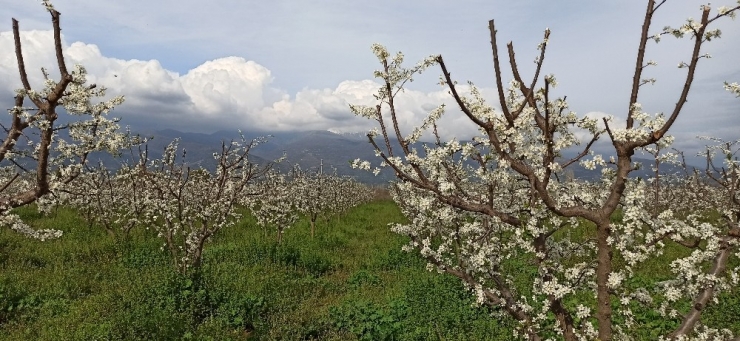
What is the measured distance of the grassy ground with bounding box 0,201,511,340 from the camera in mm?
9234

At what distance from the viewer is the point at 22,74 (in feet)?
13.5

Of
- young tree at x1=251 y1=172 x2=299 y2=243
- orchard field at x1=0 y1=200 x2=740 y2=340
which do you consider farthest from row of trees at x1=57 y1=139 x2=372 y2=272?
orchard field at x1=0 y1=200 x2=740 y2=340

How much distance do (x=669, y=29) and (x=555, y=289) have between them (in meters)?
2.59

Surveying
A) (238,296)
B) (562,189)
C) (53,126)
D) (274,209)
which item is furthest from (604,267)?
(274,209)

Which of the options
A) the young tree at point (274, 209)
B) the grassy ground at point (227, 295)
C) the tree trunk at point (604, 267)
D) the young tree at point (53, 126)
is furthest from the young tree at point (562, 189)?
the young tree at point (274, 209)

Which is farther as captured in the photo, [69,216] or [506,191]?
[69,216]

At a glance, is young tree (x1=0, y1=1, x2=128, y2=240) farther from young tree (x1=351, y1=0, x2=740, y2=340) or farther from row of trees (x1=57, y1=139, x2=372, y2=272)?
young tree (x1=351, y1=0, x2=740, y2=340)

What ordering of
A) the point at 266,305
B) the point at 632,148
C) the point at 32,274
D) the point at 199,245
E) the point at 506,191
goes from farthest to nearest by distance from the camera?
1. the point at 32,274
2. the point at 199,245
3. the point at 266,305
4. the point at 506,191
5. the point at 632,148

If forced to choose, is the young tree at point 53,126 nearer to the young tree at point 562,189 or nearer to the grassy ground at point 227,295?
the young tree at point 562,189

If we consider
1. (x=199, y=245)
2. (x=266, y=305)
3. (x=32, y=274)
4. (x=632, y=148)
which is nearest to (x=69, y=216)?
(x=32, y=274)

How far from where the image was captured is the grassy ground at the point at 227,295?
9234 millimetres

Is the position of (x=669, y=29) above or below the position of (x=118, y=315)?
above

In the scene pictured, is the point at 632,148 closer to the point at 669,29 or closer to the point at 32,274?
the point at 669,29

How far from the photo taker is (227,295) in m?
11.0
